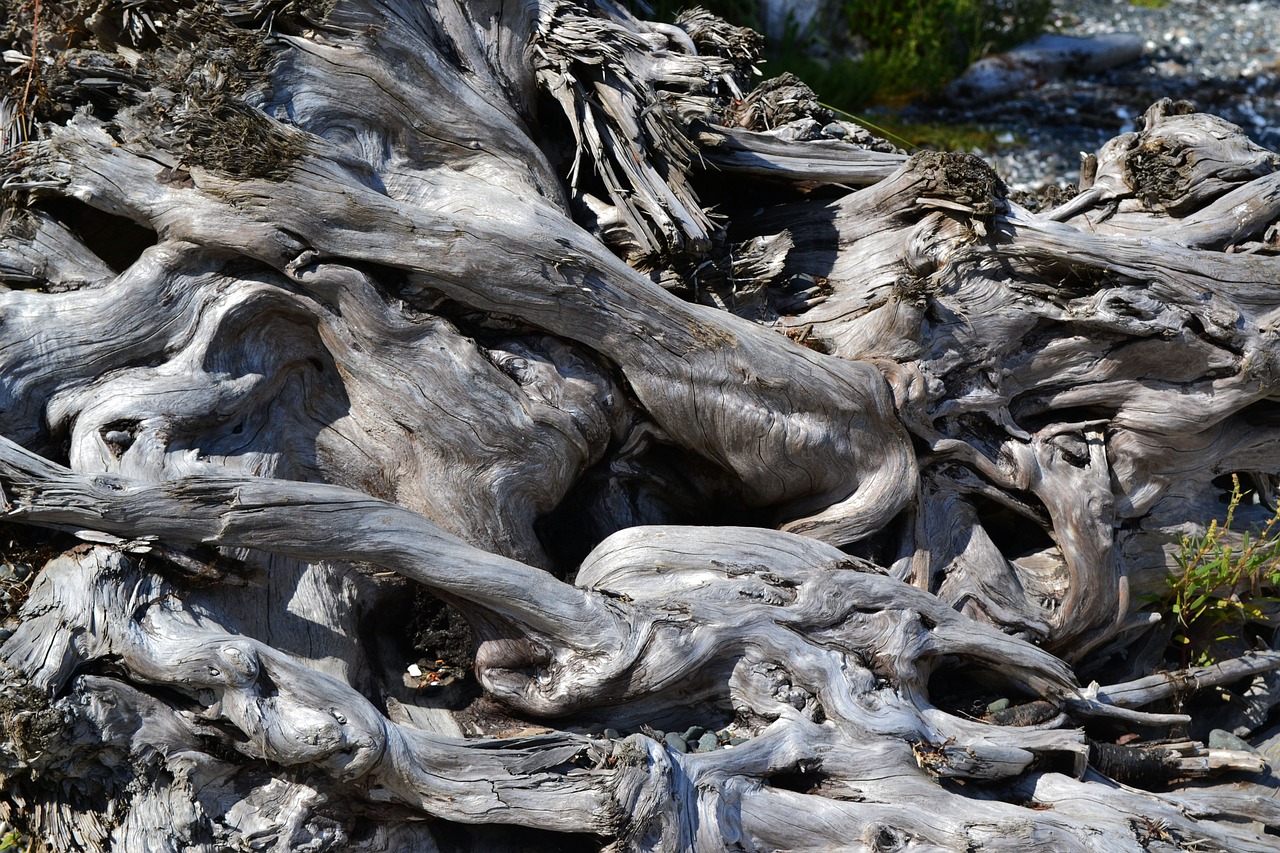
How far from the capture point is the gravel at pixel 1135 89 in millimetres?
11641

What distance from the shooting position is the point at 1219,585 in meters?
5.98

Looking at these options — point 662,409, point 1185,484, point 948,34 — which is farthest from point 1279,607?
point 948,34

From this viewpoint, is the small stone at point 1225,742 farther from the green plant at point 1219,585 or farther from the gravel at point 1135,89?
the gravel at point 1135,89

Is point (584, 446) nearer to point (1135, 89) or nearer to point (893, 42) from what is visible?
point (893, 42)

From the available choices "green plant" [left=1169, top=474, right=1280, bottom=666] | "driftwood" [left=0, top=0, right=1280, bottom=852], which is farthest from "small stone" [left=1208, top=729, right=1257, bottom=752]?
"green plant" [left=1169, top=474, right=1280, bottom=666]

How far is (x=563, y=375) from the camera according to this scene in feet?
17.3

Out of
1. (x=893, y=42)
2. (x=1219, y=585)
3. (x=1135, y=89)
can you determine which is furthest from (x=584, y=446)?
(x=1135, y=89)

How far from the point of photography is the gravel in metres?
11.6

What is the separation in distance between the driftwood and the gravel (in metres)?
5.08

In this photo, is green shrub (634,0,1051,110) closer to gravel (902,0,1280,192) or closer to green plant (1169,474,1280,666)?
gravel (902,0,1280,192)

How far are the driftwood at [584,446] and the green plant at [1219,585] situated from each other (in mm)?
185

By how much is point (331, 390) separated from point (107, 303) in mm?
1074

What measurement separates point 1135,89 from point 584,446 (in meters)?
11.5

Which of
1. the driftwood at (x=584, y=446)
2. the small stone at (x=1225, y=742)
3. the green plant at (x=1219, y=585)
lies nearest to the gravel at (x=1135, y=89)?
the driftwood at (x=584, y=446)
